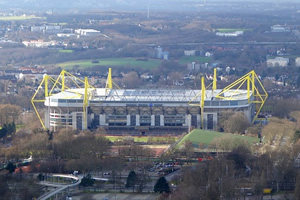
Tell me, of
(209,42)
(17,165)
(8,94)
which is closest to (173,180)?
(17,165)

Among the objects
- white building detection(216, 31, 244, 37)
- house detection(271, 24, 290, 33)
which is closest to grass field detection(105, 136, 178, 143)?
white building detection(216, 31, 244, 37)

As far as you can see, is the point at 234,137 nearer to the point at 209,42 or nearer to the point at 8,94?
the point at 8,94

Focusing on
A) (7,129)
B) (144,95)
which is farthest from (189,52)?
(7,129)

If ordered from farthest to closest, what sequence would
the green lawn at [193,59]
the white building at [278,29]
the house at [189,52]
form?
the white building at [278,29], the house at [189,52], the green lawn at [193,59]

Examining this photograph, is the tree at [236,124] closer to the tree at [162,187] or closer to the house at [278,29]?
the tree at [162,187]

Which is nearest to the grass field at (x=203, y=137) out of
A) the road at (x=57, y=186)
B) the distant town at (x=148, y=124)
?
the distant town at (x=148, y=124)

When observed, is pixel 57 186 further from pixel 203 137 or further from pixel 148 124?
pixel 148 124
